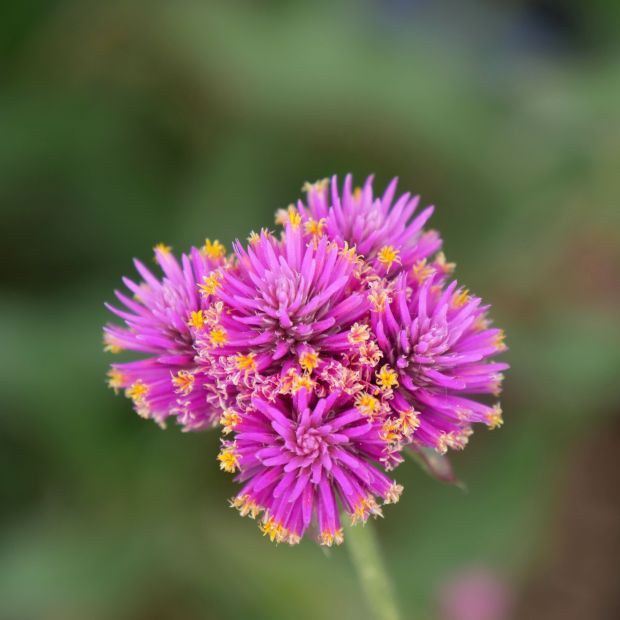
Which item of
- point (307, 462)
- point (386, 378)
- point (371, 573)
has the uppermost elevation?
point (386, 378)

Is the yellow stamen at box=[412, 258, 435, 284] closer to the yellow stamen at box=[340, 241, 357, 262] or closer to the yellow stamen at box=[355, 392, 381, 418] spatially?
the yellow stamen at box=[340, 241, 357, 262]

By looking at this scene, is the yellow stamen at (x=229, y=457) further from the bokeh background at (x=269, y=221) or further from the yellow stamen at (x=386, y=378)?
the bokeh background at (x=269, y=221)

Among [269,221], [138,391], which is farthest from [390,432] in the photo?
[269,221]

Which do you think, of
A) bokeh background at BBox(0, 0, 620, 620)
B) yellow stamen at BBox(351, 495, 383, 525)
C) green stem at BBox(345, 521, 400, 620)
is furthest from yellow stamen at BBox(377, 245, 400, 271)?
bokeh background at BBox(0, 0, 620, 620)

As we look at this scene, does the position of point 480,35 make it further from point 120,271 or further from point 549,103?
point 120,271

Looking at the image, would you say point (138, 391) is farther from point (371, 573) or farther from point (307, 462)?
point (371, 573)

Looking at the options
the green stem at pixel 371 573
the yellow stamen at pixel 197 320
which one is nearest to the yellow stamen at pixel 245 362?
the yellow stamen at pixel 197 320
